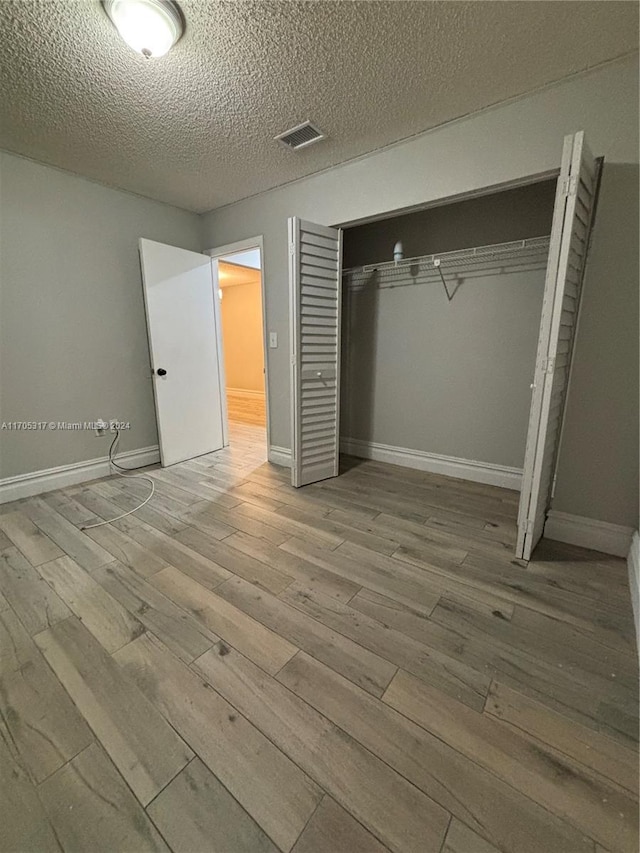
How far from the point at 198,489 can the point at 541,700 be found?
244 centimetres

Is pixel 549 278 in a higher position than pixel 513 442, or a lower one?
higher

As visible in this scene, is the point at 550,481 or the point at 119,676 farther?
the point at 550,481

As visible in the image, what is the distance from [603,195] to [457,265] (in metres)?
1.15

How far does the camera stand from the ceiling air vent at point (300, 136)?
210 centimetres

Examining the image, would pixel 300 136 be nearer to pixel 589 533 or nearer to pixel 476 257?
pixel 476 257

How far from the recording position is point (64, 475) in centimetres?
286

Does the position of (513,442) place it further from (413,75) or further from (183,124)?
(183,124)

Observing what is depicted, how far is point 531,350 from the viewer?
2611 millimetres

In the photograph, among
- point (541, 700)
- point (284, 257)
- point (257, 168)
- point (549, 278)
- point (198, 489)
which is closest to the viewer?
Result: point (541, 700)

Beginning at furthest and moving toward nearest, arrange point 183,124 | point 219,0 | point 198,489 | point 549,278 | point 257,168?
point 198,489
point 257,168
point 183,124
point 549,278
point 219,0

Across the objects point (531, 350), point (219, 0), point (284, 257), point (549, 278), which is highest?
point (219, 0)

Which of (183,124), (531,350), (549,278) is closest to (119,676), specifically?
(549,278)

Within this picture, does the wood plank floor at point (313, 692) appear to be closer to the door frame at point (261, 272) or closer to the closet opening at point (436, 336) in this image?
the closet opening at point (436, 336)

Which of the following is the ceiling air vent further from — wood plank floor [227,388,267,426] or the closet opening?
wood plank floor [227,388,267,426]
